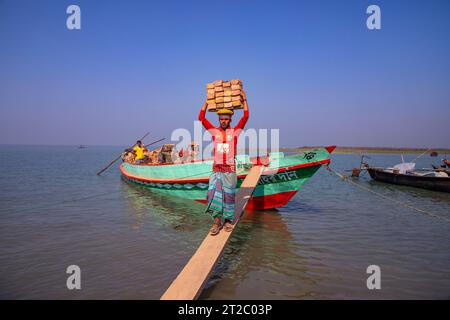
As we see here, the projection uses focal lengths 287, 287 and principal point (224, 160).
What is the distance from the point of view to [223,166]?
18.4 feet

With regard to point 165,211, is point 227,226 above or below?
above

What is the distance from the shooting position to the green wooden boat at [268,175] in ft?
31.7

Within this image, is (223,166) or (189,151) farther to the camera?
(189,151)

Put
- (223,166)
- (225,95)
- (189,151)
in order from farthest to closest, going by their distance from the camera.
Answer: (189,151)
(225,95)
(223,166)

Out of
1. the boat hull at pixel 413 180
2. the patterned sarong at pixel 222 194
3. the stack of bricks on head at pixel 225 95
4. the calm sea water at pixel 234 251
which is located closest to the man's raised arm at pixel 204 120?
the stack of bricks on head at pixel 225 95

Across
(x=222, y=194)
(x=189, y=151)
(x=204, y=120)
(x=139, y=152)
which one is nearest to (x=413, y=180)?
(x=189, y=151)

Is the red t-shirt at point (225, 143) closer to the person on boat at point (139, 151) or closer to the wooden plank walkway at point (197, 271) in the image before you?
the wooden plank walkway at point (197, 271)

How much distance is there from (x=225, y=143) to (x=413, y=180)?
61.8 ft

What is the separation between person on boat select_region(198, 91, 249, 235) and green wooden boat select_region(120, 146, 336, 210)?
14.0 ft

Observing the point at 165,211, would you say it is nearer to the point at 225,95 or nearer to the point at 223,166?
the point at 223,166

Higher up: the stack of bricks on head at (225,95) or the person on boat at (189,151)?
the stack of bricks on head at (225,95)

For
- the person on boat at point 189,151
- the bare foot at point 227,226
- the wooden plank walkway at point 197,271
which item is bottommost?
the wooden plank walkway at point 197,271

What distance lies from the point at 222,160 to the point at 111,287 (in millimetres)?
2927

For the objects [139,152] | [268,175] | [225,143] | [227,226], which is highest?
[225,143]
